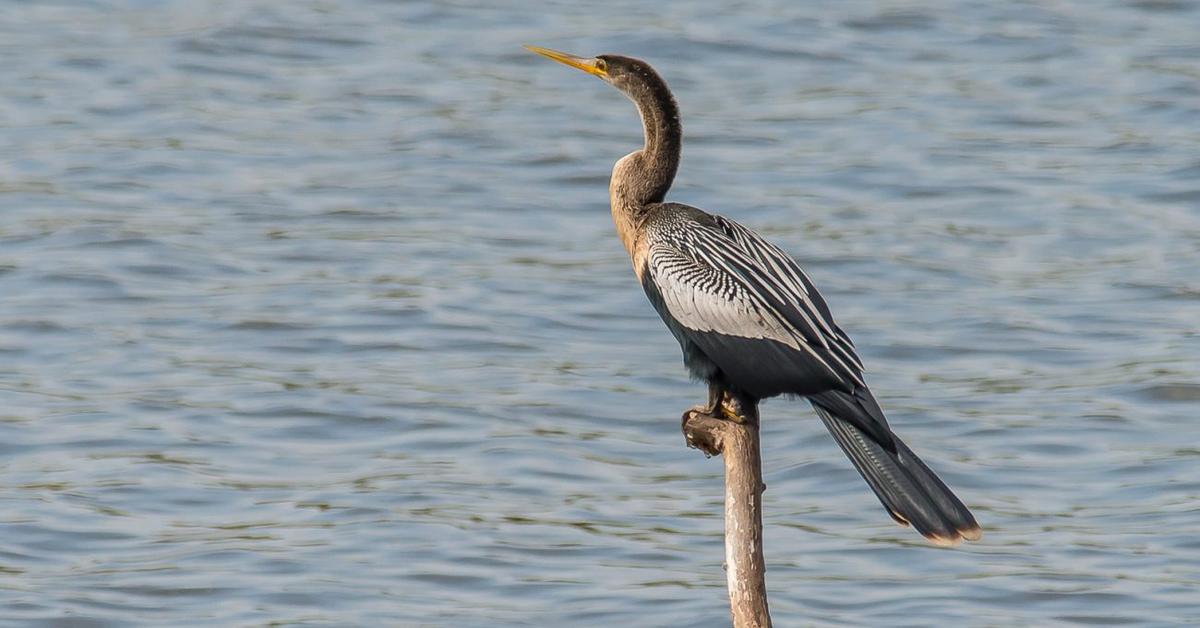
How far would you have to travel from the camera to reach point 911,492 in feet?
16.3

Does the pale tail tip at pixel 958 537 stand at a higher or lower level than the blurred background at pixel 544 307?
higher

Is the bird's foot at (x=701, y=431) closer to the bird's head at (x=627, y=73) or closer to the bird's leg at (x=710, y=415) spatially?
the bird's leg at (x=710, y=415)

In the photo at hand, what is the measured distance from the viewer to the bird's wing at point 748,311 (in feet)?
17.4

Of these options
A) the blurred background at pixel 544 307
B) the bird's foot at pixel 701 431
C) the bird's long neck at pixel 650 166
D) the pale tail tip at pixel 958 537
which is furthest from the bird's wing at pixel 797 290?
the blurred background at pixel 544 307

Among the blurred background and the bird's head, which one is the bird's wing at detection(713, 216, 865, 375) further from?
the blurred background

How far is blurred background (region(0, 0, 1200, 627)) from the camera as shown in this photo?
8.32m

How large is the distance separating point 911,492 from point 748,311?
0.78 metres

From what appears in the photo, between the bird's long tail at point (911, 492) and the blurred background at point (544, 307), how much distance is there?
2.85 m

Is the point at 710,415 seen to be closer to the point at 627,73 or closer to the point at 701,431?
the point at 701,431

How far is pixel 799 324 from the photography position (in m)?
5.41

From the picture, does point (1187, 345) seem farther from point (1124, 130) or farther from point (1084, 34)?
point (1084, 34)

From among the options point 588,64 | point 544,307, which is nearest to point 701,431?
point 588,64

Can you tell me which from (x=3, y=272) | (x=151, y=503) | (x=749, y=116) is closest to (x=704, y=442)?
(x=151, y=503)

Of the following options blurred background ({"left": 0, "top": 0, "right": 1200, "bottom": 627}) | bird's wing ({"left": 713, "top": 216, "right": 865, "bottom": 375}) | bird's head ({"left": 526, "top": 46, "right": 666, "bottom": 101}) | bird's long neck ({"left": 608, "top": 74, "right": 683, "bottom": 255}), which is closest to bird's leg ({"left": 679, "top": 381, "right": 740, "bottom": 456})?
bird's wing ({"left": 713, "top": 216, "right": 865, "bottom": 375})
